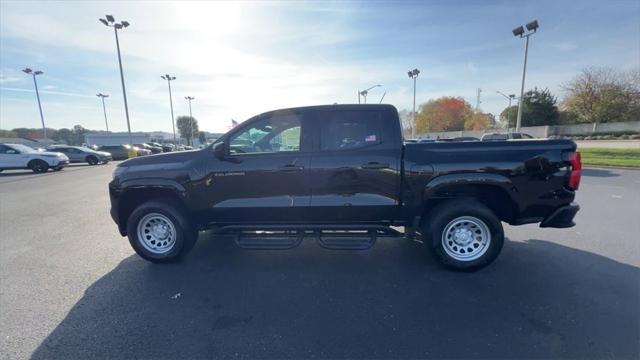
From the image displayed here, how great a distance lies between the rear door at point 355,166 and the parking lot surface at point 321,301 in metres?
0.77

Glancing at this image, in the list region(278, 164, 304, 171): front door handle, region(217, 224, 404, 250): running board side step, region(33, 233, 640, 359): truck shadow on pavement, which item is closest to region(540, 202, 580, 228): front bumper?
region(33, 233, 640, 359): truck shadow on pavement

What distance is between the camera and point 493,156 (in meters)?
3.45

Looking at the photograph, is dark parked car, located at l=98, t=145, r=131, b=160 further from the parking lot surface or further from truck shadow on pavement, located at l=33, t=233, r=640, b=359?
truck shadow on pavement, located at l=33, t=233, r=640, b=359

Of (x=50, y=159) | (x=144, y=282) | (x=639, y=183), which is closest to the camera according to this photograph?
(x=144, y=282)

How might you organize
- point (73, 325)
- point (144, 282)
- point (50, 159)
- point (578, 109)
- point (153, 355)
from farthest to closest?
point (578, 109), point (50, 159), point (144, 282), point (73, 325), point (153, 355)

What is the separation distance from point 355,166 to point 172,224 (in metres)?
2.57

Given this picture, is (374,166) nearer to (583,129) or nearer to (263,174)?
(263,174)

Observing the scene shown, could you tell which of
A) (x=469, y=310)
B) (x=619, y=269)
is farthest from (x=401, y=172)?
(x=619, y=269)

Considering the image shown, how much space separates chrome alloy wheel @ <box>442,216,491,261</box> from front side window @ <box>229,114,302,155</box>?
2.31 m

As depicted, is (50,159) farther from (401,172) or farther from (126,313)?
(401,172)

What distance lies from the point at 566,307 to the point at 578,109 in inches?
2184

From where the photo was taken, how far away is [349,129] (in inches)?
147

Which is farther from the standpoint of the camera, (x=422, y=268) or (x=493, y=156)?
(x=422, y=268)

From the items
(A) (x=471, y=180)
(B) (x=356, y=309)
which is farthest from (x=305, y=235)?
(A) (x=471, y=180)
